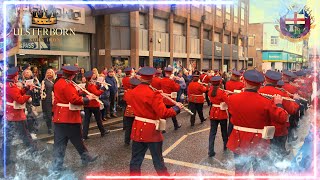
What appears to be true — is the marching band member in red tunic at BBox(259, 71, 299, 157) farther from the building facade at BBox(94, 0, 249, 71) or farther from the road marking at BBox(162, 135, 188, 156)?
the building facade at BBox(94, 0, 249, 71)

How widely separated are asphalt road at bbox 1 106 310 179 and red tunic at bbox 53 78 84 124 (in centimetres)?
78

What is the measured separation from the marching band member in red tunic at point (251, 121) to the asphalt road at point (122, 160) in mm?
1222

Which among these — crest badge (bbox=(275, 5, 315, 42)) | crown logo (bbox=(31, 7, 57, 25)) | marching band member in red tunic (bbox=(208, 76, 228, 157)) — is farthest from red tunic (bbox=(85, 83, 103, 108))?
crest badge (bbox=(275, 5, 315, 42))

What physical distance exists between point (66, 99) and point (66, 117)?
0.95ft

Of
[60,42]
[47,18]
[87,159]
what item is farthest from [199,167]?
[60,42]

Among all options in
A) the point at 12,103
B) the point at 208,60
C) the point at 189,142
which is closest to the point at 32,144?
the point at 12,103

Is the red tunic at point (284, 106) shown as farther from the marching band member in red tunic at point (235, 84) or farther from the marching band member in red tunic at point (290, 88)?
the marching band member in red tunic at point (235, 84)

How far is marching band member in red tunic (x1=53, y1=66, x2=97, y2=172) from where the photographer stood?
5.54 m

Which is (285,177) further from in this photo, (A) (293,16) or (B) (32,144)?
(B) (32,144)

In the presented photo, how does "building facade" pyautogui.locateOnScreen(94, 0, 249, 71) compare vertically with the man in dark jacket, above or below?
above

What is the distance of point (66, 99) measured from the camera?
18.5 feet

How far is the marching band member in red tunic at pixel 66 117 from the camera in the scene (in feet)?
18.2

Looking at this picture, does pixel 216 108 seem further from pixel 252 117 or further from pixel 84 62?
pixel 84 62

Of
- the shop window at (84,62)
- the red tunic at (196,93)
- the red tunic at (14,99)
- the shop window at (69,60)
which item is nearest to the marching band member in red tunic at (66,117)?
the red tunic at (14,99)
